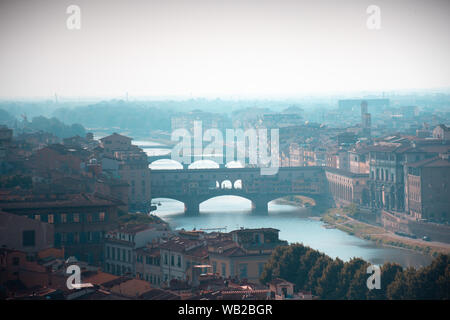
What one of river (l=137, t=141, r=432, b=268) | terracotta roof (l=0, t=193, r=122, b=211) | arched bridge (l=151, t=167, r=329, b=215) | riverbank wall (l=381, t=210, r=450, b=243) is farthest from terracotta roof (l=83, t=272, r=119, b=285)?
arched bridge (l=151, t=167, r=329, b=215)

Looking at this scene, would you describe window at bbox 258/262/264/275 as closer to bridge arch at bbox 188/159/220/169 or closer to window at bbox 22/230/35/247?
window at bbox 22/230/35/247

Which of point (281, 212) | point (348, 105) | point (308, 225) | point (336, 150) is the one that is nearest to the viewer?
point (308, 225)

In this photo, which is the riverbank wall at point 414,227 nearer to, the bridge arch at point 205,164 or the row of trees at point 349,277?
the row of trees at point 349,277

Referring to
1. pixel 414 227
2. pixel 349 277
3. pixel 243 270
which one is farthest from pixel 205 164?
pixel 349 277

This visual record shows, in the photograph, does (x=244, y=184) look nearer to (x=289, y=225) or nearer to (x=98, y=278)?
(x=289, y=225)
